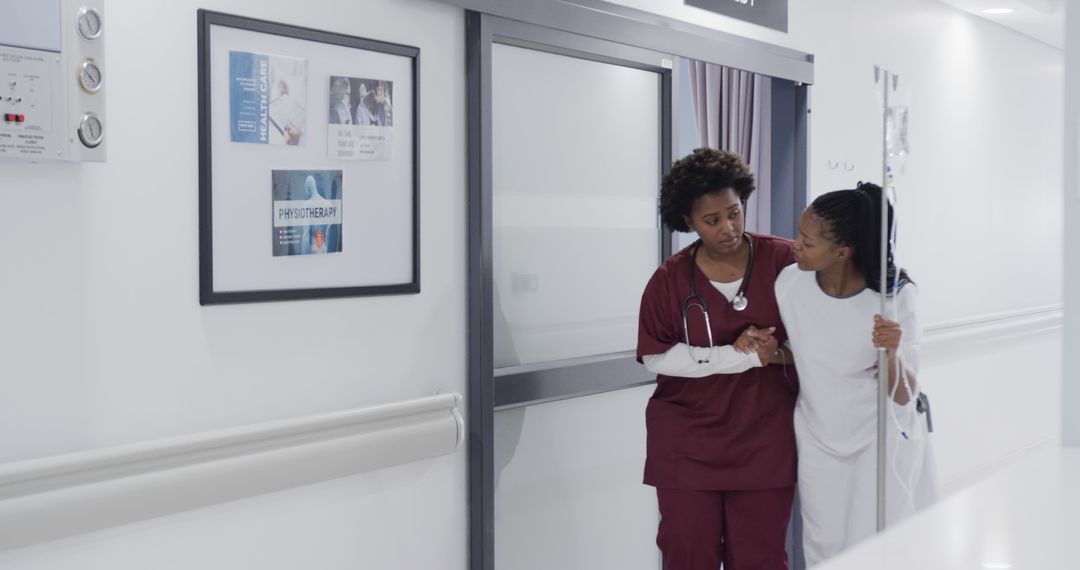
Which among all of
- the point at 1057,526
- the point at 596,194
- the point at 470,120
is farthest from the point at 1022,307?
the point at 1057,526

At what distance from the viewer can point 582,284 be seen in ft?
10.1

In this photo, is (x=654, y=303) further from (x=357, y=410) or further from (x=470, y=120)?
(x=357, y=410)

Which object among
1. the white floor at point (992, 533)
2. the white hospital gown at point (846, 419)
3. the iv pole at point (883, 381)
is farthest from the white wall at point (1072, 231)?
the white hospital gown at point (846, 419)

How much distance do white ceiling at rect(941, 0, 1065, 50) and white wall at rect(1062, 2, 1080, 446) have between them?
12.1 feet

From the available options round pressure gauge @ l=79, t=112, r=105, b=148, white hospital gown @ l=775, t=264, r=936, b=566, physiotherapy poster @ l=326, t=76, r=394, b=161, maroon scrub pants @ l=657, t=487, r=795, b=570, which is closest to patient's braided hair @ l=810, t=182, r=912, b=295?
white hospital gown @ l=775, t=264, r=936, b=566

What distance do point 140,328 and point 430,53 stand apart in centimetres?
99

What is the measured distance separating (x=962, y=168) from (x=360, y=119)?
4155mm

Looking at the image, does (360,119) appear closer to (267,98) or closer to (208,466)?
(267,98)

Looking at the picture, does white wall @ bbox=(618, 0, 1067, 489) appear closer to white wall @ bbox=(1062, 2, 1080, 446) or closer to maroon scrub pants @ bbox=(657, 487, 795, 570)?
maroon scrub pants @ bbox=(657, 487, 795, 570)

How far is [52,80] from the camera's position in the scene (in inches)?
70.7

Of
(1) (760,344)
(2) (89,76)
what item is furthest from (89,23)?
(1) (760,344)

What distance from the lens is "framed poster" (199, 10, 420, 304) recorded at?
2100 mm

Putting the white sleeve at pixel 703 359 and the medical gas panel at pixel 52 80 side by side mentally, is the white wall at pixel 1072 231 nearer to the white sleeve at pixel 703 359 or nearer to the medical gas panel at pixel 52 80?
the white sleeve at pixel 703 359

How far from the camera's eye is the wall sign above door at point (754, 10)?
338 cm
